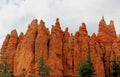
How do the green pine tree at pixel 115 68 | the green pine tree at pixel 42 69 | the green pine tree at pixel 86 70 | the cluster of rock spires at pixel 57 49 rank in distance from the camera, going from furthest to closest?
the cluster of rock spires at pixel 57 49
the green pine tree at pixel 115 68
the green pine tree at pixel 42 69
the green pine tree at pixel 86 70

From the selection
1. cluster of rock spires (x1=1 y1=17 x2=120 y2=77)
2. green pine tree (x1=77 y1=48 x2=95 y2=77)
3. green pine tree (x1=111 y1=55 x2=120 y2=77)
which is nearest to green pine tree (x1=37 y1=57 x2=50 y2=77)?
cluster of rock spires (x1=1 y1=17 x2=120 y2=77)

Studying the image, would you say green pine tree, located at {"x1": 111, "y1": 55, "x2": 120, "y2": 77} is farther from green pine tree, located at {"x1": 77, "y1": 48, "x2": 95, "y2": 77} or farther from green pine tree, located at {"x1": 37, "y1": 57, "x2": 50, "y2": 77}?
green pine tree, located at {"x1": 37, "y1": 57, "x2": 50, "y2": 77}

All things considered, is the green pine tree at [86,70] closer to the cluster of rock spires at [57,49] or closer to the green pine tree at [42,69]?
the green pine tree at [42,69]

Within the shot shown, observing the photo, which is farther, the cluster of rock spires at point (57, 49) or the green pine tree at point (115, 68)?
the cluster of rock spires at point (57, 49)

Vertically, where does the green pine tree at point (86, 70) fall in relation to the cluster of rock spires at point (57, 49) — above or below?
below

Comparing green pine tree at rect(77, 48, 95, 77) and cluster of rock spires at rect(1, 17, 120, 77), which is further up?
cluster of rock spires at rect(1, 17, 120, 77)

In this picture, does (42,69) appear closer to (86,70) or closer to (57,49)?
(86,70)

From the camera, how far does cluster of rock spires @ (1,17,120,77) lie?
116069 mm

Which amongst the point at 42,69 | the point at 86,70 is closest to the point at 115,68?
the point at 86,70

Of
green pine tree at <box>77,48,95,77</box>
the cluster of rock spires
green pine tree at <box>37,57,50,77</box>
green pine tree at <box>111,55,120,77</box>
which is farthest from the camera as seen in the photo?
the cluster of rock spires

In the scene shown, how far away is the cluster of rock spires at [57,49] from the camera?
116069 millimetres

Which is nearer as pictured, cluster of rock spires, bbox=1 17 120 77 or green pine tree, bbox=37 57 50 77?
green pine tree, bbox=37 57 50 77

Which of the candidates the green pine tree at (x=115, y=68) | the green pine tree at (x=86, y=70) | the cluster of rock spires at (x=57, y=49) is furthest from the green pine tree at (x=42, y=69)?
the green pine tree at (x=115, y=68)

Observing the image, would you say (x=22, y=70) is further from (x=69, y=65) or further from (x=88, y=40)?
(x=88, y=40)
